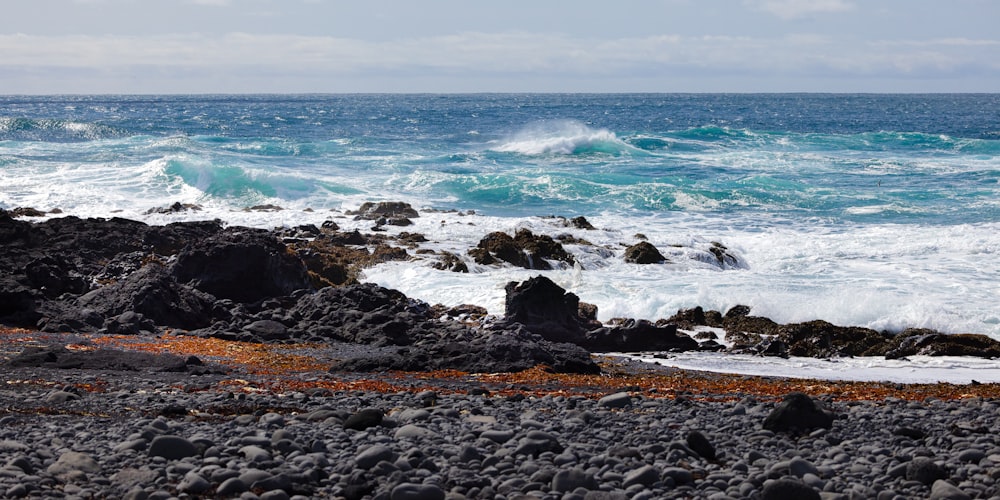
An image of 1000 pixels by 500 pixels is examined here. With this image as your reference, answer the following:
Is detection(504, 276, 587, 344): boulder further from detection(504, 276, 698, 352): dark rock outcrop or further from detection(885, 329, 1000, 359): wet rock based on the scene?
detection(885, 329, 1000, 359): wet rock

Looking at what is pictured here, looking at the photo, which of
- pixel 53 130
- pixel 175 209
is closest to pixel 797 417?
pixel 175 209

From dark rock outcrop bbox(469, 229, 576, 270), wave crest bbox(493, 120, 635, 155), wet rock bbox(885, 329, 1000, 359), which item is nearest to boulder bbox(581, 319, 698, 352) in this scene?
wet rock bbox(885, 329, 1000, 359)

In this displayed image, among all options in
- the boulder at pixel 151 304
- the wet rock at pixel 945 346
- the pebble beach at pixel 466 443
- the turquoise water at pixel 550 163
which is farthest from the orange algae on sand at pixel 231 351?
the turquoise water at pixel 550 163

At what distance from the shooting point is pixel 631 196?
34.2m

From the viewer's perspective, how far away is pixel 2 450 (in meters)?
5.65

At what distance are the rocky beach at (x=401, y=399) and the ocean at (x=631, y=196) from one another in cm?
194

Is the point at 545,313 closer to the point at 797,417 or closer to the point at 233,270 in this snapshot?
the point at 233,270

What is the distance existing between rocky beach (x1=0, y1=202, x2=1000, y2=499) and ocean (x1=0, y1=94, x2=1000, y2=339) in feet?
6.37

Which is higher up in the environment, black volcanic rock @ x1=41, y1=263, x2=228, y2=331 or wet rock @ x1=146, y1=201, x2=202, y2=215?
black volcanic rock @ x1=41, y1=263, x2=228, y2=331

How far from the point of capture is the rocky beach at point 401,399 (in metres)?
5.26

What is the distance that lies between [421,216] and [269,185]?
975 cm

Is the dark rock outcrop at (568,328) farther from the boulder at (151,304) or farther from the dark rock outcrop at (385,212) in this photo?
the dark rock outcrop at (385,212)

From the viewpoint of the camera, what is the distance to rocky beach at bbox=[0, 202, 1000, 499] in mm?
5262

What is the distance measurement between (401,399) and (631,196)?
88.5 ft
